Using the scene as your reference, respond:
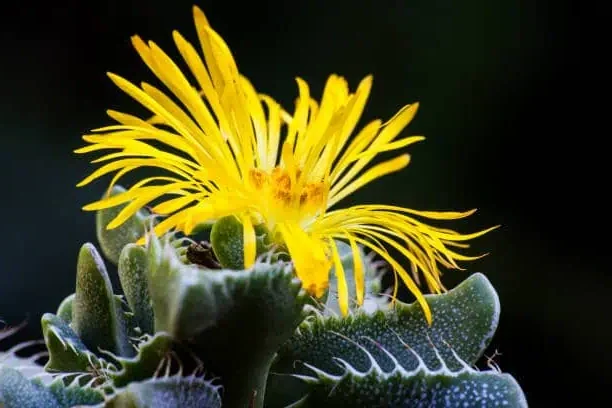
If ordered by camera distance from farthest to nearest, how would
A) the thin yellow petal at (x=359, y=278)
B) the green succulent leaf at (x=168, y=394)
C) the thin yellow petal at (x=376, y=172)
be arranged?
the thin yellow petal at (x=376, y=172) → the thin yellow petal at (x=359, y=278) → the green succulent leaf at (x=168, y=394)

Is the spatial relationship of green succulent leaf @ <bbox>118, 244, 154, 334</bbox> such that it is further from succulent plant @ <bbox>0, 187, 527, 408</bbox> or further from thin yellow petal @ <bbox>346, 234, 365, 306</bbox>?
thin yellow petal @ <bbox>346, 234, 365, 306</bbox>

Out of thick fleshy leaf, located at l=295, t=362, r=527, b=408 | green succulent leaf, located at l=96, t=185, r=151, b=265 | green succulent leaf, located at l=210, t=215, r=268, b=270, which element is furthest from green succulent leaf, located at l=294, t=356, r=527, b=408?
green succulent leaf, located at l=96, t=185, r=151, b=265

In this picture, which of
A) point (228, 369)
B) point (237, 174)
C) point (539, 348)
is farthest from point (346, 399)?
point (539, 348)

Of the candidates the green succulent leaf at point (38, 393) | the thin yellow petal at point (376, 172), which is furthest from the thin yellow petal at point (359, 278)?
the green succulent leaf at point (38, 393)

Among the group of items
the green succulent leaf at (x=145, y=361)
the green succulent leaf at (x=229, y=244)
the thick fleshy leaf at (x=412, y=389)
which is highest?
the green succulent leaf at (x=229, y=244)

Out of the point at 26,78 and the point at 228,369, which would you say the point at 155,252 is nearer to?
the point at 228,369

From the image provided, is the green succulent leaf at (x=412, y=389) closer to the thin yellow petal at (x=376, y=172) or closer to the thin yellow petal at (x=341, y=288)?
the thin yellow petal at (x=341, y=288)

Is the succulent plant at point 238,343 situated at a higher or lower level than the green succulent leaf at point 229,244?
lower

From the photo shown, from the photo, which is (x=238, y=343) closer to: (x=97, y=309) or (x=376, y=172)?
(x=97, y=309)
